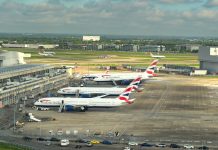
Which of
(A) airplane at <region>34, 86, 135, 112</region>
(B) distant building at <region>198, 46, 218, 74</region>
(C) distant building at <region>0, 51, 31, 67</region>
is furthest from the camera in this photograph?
(B) distant building at <region>198, 46, 218, 74</region>

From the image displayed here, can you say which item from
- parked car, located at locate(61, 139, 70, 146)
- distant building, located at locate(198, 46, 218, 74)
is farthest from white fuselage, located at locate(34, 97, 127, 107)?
distant building, located at locate(198, 46, 218, 74)

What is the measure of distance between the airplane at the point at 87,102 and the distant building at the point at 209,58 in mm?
97498

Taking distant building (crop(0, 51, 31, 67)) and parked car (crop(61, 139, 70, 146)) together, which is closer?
parked car (crop(61, 139, 70, 146))

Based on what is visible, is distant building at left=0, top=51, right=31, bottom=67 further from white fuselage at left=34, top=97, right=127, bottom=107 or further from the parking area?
white fuselage at left=34, top=97, right=127, bottom=107

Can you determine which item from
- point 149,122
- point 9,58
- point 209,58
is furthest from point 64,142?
point 209,58

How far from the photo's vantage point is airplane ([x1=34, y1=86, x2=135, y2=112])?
9131 cm

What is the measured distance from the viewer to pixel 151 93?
12331 cm

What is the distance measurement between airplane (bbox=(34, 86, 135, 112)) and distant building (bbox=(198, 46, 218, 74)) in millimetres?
97498

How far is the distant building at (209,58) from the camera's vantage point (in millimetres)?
181375

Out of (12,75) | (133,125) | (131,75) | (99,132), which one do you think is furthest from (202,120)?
(131,75)

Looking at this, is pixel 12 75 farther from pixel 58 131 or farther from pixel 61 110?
pixel 58 131

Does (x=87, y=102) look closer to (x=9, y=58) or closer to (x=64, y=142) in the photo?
(x=64, y=142)

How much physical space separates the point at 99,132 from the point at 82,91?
43.2 metres

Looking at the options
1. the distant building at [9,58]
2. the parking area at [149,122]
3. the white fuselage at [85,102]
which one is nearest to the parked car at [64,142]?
the parking area at [149,122]
